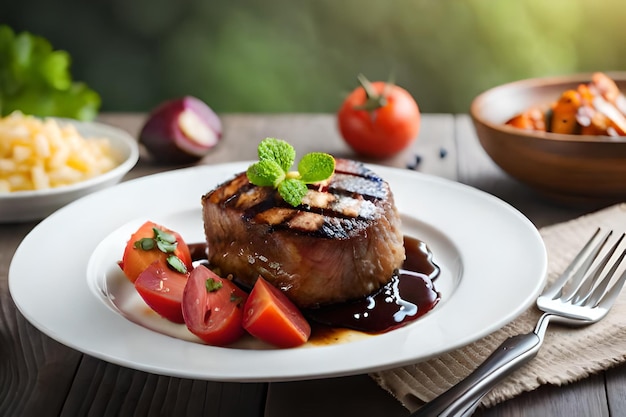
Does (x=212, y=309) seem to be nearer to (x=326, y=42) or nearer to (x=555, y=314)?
(x=555, y=314)

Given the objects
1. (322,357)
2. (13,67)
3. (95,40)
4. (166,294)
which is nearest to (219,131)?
(13,67)

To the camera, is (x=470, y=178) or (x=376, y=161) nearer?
(x=470, y=178)

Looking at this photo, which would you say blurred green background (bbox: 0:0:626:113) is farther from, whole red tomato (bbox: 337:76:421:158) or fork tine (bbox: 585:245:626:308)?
fork tine (bbox: 585:245:626:308)

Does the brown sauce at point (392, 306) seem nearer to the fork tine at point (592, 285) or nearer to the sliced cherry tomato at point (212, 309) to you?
the sliced cherry tomato at point (212, 309)

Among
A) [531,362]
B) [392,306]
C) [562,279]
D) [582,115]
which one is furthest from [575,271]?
[582,115]

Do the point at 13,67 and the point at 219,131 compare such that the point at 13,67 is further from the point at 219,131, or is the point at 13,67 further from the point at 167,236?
the point at 167,236

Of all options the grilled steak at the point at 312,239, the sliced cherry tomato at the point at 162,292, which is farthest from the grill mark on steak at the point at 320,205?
the sliced cherry tomato at the point at 162,292
